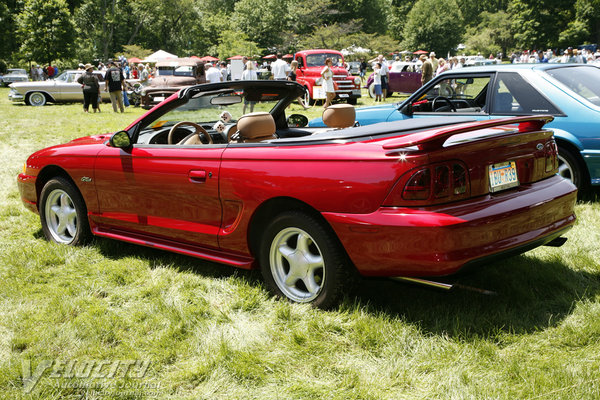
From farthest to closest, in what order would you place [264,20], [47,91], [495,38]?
[495,38]
[264,20]
[47,91]

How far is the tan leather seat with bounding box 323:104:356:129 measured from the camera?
15.4 feet

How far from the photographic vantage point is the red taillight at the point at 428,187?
9.96 ft

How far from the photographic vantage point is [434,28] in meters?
86.5

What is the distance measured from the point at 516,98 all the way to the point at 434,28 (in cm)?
8580

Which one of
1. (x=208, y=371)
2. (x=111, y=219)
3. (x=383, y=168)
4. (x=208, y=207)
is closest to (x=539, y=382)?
(x=383, y=168)

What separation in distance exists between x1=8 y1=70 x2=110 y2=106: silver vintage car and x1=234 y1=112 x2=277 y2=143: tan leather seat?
Answer: 899 inches

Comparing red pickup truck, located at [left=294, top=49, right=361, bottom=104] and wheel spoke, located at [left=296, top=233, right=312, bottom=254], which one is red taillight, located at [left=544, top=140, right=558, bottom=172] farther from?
red pickup truck, located at [left=294, top=49, right=361, bottom=104]

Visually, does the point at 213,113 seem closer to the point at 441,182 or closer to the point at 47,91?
the point at 441,182

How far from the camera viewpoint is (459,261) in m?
3.02

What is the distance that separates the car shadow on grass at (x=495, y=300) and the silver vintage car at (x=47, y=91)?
23.9 meters

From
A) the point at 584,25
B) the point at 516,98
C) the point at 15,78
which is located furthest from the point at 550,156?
the point at 584,25

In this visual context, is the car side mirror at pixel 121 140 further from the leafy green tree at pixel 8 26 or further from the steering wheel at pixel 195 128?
the leafy green tree at pixel 8 26

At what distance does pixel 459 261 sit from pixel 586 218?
2.99m

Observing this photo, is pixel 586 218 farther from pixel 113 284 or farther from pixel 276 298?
pixel 113 284
